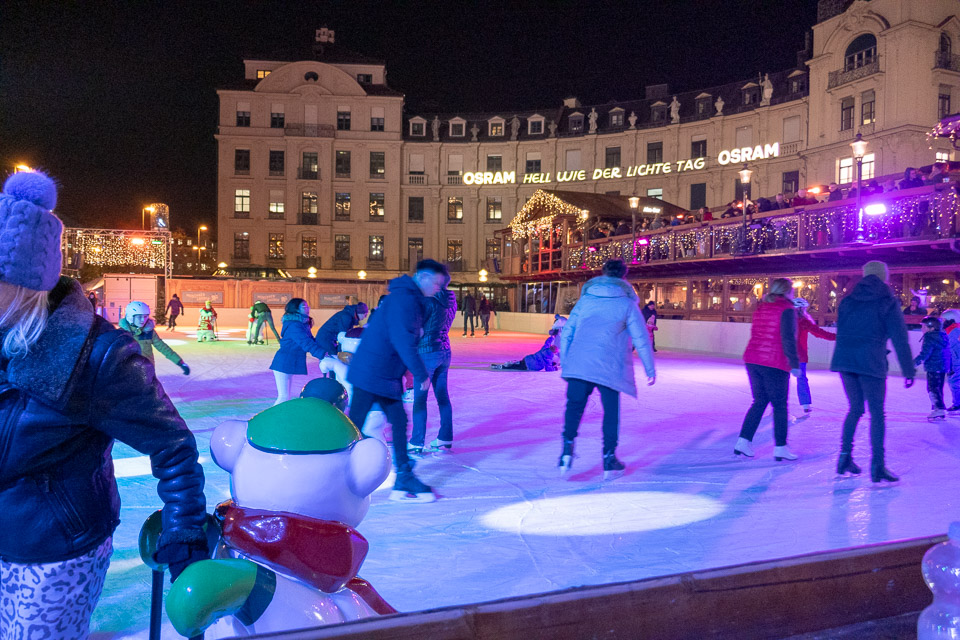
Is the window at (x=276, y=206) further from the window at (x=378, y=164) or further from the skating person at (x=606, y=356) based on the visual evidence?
the skating person at (x=606, y=356)

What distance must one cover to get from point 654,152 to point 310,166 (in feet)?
65.3

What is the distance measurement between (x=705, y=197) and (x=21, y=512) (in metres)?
37.3

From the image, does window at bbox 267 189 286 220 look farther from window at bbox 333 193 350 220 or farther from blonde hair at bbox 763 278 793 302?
blonde hair at bbox 763 278 793 302

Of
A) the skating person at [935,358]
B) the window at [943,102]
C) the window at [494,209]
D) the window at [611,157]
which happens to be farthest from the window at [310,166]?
the skating person at [935,358]

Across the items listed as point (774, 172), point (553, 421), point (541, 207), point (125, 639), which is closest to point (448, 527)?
point (125, 639)

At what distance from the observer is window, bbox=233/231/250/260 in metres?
40.5

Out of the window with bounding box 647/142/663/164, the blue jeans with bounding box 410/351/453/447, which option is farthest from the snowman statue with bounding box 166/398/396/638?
the window with bounding box 647/142/663/164

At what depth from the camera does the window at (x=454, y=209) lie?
4184cm

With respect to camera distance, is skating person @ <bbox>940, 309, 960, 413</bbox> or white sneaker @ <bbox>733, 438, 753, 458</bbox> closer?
white sneaker @ <bbox>733, 438, 753, 458</bbox>

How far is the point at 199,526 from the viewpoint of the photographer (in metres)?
1.42

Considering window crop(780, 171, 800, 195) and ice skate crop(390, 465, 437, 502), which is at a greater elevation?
window crop(780, 171, 800, 195)

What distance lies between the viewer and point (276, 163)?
40500mm

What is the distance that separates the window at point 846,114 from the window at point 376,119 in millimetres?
24640

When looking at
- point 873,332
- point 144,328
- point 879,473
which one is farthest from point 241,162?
point 879,473
